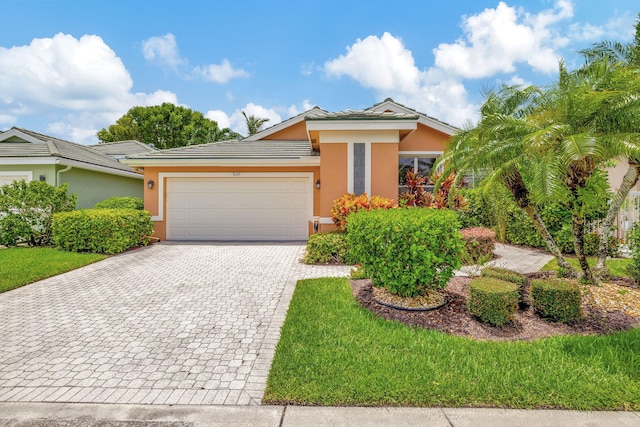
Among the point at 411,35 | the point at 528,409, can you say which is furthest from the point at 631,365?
the point at 411,35

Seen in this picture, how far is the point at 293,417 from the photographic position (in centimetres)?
260

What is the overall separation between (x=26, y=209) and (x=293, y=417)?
12487 millimetres

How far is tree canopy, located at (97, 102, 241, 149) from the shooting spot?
3450 centimetres

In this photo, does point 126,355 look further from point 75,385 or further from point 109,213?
point 109,213

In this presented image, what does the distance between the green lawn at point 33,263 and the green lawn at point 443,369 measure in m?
6.56

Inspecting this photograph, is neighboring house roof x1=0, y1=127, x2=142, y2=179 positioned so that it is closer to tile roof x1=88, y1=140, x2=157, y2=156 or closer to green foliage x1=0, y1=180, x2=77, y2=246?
green foliage x1=0, y1=180, x2=77, y2=246

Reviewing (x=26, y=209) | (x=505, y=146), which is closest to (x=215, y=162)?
(x=26, y=209)


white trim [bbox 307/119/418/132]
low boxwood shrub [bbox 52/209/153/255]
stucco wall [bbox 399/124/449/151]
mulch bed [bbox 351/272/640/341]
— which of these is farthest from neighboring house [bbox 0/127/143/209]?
mulch bed [bbox 351/272/640/341]

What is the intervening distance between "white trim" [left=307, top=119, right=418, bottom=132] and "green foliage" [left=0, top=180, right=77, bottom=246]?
9.23m

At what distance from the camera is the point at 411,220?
4543 mm

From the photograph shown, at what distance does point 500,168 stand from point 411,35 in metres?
8.12

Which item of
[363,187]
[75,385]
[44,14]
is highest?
[44,14]

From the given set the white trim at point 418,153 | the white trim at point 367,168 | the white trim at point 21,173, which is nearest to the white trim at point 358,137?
the white trim at point 367,168

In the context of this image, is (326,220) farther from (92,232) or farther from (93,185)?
(93,185)
